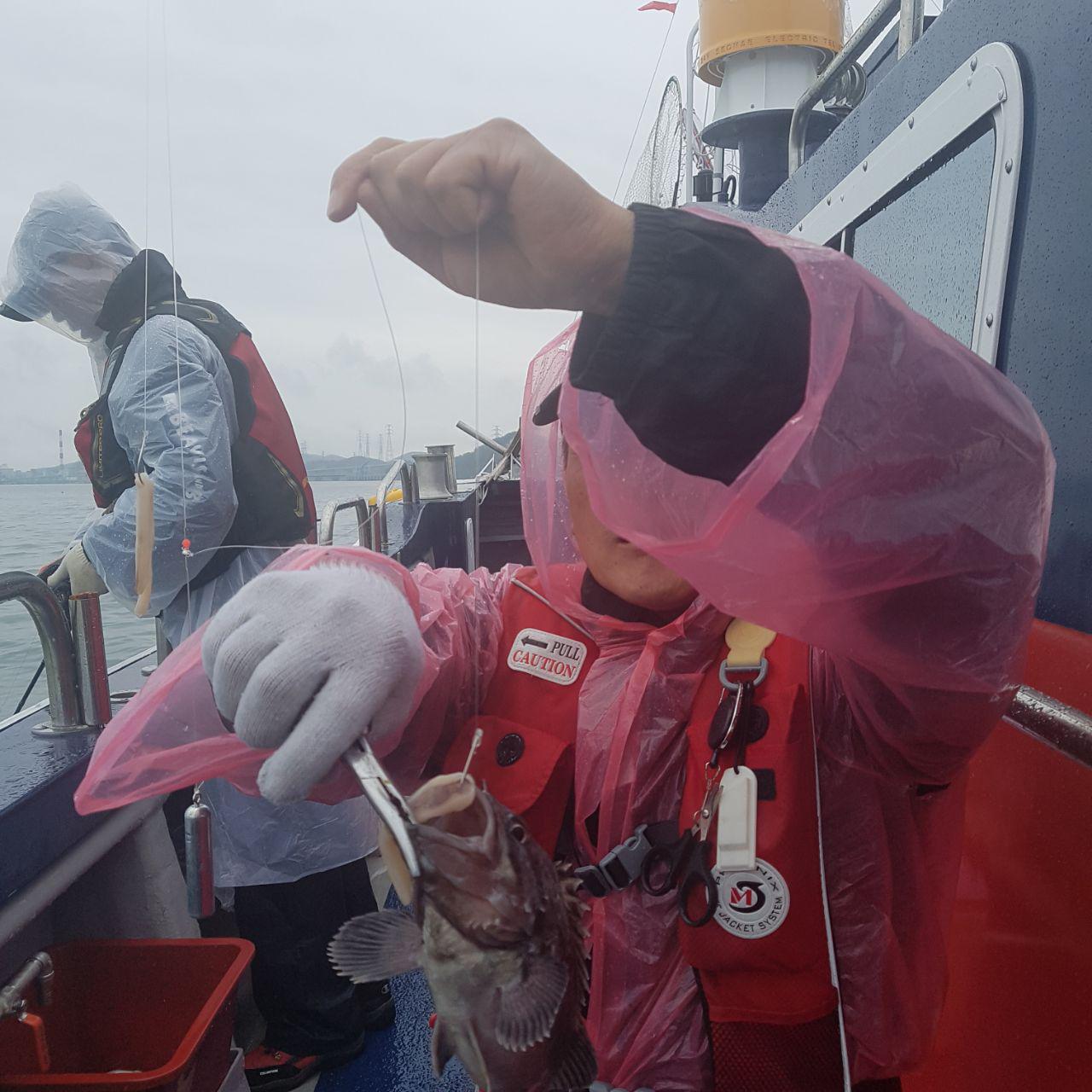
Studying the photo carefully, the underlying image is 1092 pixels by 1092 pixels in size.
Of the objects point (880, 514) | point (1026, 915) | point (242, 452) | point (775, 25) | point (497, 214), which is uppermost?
point (775, 25)

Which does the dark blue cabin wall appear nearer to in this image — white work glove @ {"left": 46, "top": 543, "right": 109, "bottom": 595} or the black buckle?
the black buckle

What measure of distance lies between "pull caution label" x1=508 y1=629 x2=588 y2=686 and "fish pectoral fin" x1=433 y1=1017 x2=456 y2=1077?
59 cm

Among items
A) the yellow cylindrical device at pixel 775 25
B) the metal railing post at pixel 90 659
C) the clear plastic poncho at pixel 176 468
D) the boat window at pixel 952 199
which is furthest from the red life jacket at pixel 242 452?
the yellow cylindrical device at pixel 775 25

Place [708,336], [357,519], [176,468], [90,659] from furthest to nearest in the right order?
1. [357,519]
2. [176,468]
3. [90,659]
4. [708,336]

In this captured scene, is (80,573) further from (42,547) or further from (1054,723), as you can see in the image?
(1054,723)

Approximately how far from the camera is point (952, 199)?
2051mm

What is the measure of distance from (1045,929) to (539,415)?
1.25 meters

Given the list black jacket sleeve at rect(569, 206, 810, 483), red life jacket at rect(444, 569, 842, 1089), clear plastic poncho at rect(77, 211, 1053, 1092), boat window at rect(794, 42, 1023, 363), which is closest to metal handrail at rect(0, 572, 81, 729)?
clear plastic poncho at rect(77, 211, 1053, 1092)

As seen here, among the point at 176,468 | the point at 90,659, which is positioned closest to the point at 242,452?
the point at 176,468

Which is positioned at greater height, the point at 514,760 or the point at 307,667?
the point at 307,667


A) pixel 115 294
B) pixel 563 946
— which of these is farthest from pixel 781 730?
pixel 115 294

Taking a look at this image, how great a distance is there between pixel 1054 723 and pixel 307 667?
123cm

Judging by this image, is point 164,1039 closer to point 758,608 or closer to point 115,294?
point 758,608

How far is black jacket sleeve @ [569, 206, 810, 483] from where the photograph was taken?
2.65ft
